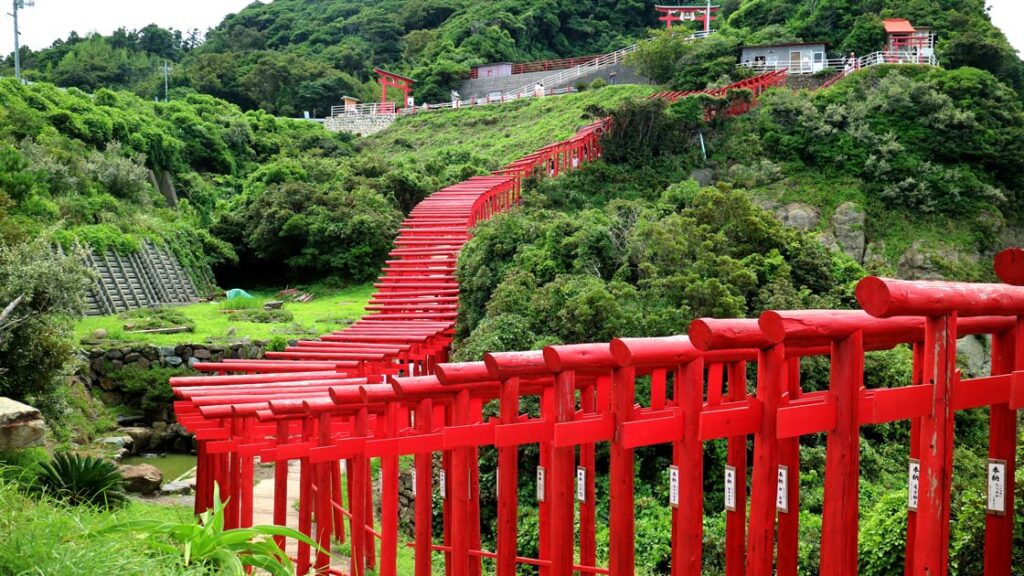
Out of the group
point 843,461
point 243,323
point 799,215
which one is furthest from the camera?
point 799,215

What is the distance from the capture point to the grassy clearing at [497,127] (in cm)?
3494

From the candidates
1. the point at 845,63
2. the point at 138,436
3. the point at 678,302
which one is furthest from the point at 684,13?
the point at 678,302

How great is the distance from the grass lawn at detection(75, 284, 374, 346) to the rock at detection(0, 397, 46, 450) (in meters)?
9.25

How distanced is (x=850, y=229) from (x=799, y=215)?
3.87ft

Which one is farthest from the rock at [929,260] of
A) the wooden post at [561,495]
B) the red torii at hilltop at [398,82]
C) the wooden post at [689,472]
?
the red torii at hilltop at [398,82]

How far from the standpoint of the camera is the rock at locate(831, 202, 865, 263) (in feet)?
75.1

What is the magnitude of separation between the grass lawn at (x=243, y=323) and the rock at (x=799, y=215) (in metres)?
9.73

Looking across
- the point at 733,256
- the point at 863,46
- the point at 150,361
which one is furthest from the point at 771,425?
the point at 863,46

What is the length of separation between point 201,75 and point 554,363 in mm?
49241

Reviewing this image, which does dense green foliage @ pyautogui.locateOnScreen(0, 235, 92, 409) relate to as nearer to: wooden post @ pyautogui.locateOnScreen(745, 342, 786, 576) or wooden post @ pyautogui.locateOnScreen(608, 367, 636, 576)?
wooden post @ pyautogui.locateOnScreen(608, 367, 636, 576)

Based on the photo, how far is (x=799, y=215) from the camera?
23562 millimetres

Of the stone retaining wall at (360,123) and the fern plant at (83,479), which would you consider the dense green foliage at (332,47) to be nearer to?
the stone retaining wall at (360,123)

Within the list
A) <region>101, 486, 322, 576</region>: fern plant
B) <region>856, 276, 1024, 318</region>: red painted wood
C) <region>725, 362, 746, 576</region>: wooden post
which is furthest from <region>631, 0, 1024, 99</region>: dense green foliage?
<region>101, 486, 322, 576</region>: fern plant

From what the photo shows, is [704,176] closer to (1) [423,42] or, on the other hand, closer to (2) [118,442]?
(2) [118,442]
